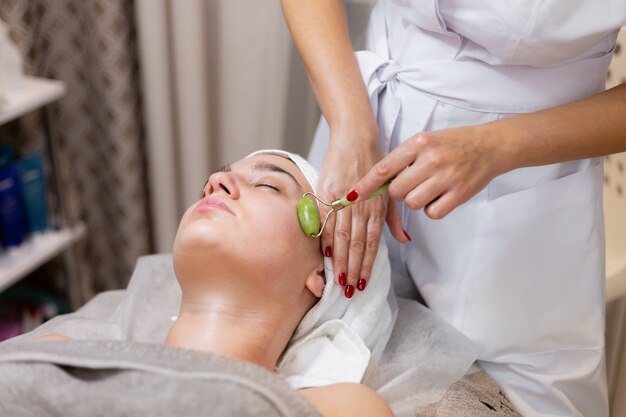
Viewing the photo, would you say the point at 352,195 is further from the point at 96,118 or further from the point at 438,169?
the point at 96,118

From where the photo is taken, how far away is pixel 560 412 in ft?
4.31

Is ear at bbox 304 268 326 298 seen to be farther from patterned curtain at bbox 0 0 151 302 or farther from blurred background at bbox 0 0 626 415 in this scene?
patterned curtain at bbox 0 0 151 302

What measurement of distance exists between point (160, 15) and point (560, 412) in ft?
5.19

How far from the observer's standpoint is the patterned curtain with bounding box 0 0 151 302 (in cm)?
220

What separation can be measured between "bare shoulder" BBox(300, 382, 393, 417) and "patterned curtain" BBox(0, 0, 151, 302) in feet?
4.78

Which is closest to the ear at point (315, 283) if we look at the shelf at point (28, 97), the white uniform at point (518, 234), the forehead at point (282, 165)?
the forehead at point (282, 165)

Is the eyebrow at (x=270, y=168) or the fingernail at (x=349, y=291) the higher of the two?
the eyebrow at (x=270, y=168)

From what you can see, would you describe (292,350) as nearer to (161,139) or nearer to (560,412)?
(560,412)

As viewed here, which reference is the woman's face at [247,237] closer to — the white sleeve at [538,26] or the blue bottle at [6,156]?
the white sleeve at [538,26]

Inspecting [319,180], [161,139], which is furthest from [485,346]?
[161,139]

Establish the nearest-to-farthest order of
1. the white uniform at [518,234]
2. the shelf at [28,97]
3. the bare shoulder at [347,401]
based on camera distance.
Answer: the bare shoulder at [347,401] < the white uniform at [518,234] < the shelf at [28,97]

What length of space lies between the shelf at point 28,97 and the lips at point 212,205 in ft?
3.04

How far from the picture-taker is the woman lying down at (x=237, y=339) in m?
0.92

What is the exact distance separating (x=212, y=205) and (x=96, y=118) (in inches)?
54.4
